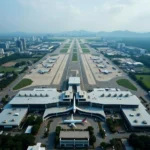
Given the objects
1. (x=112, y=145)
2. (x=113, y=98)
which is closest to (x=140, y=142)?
(x=112, y=145)

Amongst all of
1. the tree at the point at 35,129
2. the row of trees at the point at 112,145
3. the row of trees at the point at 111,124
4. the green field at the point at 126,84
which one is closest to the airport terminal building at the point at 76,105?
the row of trees at the point at 111,124

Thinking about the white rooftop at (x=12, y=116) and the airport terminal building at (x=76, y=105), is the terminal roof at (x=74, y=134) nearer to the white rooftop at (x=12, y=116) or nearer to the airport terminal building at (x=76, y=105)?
the airport terminal building at (x=76, y=105)

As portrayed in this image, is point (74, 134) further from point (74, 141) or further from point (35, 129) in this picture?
point (35, 129)

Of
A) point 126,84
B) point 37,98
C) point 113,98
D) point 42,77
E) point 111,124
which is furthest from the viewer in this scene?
point 42,77

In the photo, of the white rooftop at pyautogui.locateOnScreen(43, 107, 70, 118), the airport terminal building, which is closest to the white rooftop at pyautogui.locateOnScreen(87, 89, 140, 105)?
the airport terminal building

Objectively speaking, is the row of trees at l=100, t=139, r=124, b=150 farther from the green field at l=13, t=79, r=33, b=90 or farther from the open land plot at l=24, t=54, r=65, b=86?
the green field at l=13, t=79, r=33, b=90

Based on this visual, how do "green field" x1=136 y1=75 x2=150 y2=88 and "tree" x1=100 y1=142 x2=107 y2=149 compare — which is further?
"green field" x1=136 y1=75 x2=150 y2=88
